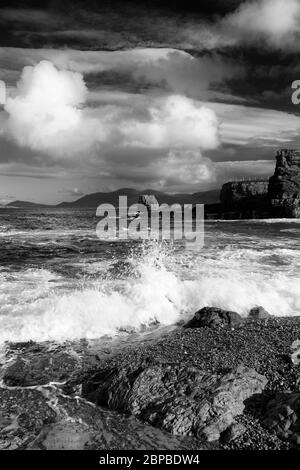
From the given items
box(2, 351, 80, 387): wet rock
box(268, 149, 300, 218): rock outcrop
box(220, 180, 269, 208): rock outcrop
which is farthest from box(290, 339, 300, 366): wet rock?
box(220, 180, 269, 208): rock outcrop

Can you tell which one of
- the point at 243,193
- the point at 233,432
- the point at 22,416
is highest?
the point at 243,193

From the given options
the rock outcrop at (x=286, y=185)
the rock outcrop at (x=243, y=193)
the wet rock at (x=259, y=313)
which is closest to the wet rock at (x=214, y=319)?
the wet rock at (x=259, y=313)

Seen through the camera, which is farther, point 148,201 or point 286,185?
point 148,201

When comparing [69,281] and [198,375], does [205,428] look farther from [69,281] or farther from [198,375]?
[69,281]

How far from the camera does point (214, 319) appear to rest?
38.7 feet

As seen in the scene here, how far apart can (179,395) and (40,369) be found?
373cm

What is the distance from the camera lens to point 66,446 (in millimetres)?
6172

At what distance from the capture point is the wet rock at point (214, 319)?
11703mm

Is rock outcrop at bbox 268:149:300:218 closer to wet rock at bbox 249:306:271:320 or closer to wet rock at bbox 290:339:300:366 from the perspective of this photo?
wet rock at bbox 249:306:271:320

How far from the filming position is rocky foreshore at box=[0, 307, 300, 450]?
628cm

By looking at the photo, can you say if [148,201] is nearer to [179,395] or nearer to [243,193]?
[243,193]

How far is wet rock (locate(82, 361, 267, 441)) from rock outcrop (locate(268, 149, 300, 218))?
99.3 metres

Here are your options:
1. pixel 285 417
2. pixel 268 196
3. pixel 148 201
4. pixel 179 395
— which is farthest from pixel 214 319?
pixel 148 201
